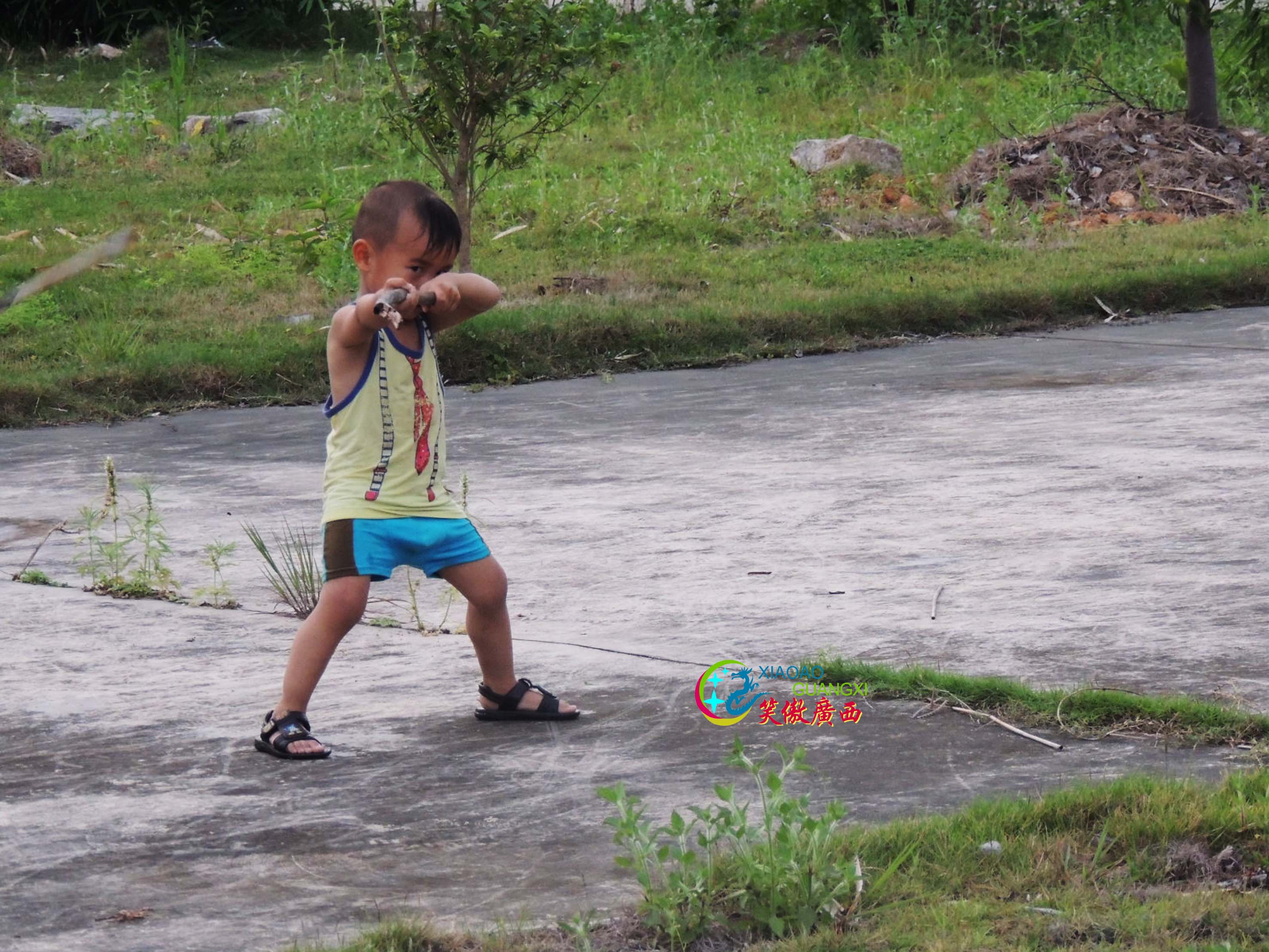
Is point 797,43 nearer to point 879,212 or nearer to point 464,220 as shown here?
point 879,212

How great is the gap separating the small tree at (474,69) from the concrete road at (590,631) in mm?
2574

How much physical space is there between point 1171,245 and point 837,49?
8069 mm

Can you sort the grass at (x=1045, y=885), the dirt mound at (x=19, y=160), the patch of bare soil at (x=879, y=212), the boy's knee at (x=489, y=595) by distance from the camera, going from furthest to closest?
the dirt mound at (x=19, y=160), the patch of bare soil at (x=879, y=212), the boy's knee at (x=489, y=595), the grass at (x=1045, y=885)

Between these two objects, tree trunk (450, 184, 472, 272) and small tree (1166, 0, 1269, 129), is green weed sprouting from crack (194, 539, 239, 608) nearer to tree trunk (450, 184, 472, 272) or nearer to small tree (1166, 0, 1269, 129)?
tree trunk (450, 184, 472, 272)

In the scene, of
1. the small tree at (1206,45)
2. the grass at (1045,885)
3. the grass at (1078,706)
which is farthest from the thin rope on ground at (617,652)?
the small tree at (1206,45)

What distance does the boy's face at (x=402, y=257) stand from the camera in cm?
375

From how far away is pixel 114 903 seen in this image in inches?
109

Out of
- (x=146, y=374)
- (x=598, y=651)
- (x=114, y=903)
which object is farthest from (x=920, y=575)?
(x=146, y=374)

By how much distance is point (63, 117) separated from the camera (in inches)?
615

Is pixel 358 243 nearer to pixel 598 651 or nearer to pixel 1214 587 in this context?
pixel 598 651

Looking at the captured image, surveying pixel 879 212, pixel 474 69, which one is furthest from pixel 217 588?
pixel 879 212

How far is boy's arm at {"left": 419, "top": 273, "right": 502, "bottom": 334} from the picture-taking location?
12.0 ft

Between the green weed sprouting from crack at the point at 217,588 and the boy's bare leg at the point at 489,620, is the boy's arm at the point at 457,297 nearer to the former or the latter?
the boy's bare leg at the point at 489,620

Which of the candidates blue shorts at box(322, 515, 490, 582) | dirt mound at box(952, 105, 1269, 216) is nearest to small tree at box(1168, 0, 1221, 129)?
dirt mound at box(952, 105, 1269, 216)
